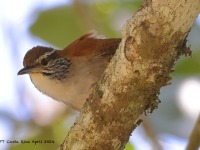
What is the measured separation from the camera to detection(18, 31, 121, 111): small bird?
4.14 m


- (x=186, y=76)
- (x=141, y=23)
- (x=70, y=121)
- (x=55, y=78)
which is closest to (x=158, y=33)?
(x=141, y=23)

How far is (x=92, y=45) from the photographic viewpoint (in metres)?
4.27

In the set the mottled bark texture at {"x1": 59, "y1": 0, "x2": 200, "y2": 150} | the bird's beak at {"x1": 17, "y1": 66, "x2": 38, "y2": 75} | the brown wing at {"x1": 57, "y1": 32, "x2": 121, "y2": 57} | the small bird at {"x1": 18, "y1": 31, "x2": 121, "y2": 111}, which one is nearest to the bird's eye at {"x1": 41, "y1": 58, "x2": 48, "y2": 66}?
the small bird at {"x1": 18, "y1": 31, "x2": 121, "y2": 111}

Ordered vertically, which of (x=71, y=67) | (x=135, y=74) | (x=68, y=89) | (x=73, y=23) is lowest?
(x=135, y=74)

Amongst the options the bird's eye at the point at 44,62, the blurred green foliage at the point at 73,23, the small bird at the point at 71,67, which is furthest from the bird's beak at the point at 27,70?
the blurred green foliage at the point at 73,23

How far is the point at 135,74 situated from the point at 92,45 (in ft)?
5.12

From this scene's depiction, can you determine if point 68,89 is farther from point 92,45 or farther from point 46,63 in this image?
point 46,63

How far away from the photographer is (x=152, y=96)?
285 centimetres

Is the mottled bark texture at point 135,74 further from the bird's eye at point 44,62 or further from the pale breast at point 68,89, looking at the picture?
the bird's eye at point 44,62

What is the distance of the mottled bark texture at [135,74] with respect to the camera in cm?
263

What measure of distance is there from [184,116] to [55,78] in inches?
46.1

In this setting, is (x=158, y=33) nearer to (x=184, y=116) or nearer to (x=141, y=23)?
(x=141, y=23)

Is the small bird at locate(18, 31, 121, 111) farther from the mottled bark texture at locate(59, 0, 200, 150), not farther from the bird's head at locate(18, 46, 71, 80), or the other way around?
the mottled bark texture at locate(59, 0, 200, 150)

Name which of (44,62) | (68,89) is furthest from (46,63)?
(68,89)
